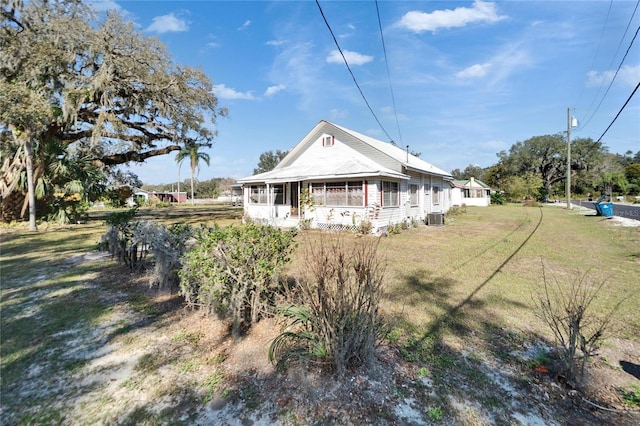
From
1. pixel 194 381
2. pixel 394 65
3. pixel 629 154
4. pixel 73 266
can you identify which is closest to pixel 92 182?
pixel 73 266

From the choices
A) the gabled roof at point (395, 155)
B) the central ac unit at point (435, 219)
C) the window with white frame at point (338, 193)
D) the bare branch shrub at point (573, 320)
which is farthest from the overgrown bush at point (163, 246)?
the central ac unit at point (435, 219)

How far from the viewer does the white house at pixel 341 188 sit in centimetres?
1280

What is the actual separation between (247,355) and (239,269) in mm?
899

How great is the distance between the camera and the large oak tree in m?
12.5

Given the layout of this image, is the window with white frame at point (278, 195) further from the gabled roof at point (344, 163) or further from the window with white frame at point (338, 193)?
the window with white frame at point (338, 193)

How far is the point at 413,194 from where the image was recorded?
659 inches

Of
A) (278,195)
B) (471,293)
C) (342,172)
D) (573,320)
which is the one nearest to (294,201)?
(278,195)

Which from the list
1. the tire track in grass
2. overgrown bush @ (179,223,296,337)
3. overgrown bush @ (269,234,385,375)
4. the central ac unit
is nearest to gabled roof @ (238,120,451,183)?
the central ac unit

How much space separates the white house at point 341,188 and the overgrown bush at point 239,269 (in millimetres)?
7349

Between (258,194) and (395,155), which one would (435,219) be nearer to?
(395,155)

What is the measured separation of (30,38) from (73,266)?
13207 millimetres

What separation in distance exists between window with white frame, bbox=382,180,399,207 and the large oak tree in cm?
1173

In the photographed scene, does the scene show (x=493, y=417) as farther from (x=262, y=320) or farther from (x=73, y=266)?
(x=73, y=266)

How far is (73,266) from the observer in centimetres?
688
